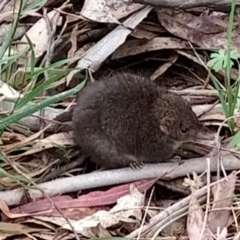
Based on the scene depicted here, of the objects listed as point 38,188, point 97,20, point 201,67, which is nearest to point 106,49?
point 97,20

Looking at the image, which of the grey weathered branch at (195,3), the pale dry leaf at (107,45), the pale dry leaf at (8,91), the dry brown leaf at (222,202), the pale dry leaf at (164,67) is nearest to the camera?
the dry brown leaf at (222,202)

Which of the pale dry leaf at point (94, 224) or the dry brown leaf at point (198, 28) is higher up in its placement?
the dry brown leaf at point (198, 28)

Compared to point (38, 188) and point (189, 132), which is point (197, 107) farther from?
point (38, 188)

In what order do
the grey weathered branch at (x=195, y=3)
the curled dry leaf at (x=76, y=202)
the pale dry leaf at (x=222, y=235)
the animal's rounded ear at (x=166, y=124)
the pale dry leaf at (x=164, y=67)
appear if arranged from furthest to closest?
1. the pale dry leaf at (x=164, y=67)
2. the grey weathered branch at (x=195, y=3)
3. the animal's rounded ear at (x=166, y=124)
4. the curled dry leaf at (x=76, y=202)
5. the pale dry leaf at (x=222, y=235)

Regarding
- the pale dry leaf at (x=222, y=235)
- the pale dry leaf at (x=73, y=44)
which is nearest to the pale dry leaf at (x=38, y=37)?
the pale dry leaf at (x=73, y=44)

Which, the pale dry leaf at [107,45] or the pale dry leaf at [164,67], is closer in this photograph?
the pale dry leaf at [107,45]

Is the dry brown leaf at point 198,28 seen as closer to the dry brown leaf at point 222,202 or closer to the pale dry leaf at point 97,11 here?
the pale dry leaf at point 97,11

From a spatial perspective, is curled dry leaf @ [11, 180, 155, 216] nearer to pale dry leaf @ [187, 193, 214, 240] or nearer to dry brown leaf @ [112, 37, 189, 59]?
pale dry leaf @ [187, 193, 214, 240]
